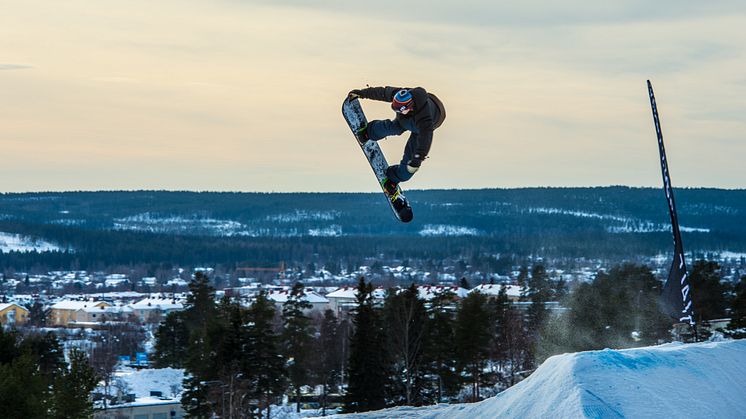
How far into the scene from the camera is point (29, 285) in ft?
608

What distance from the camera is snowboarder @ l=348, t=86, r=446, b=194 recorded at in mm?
12055

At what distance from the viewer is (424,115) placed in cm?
1204

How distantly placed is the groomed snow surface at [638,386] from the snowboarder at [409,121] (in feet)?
10.7

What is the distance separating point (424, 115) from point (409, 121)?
1.14ft

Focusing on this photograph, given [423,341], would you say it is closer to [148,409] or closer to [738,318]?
[738,318]

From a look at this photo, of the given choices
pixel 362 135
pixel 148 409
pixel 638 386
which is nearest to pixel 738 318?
pixel 362 135

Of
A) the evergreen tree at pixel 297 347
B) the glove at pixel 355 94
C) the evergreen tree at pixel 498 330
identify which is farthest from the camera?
the evergreen tree at pixel 297 347

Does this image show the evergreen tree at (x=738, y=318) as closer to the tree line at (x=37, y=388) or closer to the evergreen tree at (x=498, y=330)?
the evergreen tree at (x=498, y=330)

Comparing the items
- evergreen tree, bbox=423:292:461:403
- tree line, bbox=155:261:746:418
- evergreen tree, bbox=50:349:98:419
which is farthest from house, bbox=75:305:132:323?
evergreen tree, bbox=50:349:98:419

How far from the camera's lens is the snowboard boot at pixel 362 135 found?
1453cm

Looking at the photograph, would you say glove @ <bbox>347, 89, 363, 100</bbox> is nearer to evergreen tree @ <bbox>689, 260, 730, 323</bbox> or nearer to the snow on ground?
evergreen tree @ <bbox>689, 260, 730, 323</bbox>

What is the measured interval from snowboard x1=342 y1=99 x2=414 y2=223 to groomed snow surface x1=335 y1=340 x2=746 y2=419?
308 cm

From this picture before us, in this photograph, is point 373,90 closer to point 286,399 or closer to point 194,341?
point 194,341

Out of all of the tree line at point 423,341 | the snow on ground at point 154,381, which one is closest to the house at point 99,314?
the snow on ground at point 154,381
